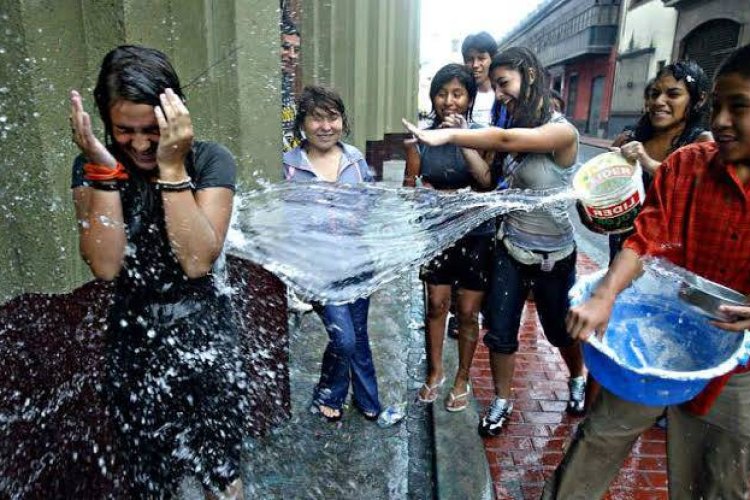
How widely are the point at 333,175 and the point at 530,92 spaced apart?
3.85 ft

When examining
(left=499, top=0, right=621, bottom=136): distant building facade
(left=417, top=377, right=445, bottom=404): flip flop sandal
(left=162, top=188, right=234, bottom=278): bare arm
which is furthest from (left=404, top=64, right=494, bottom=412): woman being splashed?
(left=499, top=0, right=621, bottom=136): distant building facade

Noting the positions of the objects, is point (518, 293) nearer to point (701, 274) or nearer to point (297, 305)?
point (701, 274)

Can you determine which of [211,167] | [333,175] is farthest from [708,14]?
[211,167]

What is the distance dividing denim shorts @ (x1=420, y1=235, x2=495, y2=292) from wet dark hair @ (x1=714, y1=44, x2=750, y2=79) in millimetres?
1597

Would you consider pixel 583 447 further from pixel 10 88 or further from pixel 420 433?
pixel 10 88

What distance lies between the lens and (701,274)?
2.04m

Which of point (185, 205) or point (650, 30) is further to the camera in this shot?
point (650, 30)

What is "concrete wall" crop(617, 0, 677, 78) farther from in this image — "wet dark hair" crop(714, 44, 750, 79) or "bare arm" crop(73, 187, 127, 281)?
"bare arm" crop(73, 187, 127, 281)

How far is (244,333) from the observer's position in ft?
Answer: 8.94

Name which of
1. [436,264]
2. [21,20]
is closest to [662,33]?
[436,264]

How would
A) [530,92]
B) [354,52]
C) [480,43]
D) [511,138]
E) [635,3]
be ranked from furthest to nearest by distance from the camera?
1. [635,3]
2. [354,52]
3. [480,43]
4. [530,92]
5. [511,138]

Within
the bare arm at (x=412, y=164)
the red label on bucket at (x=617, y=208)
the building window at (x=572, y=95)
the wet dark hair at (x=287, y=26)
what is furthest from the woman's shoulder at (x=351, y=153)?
the building window at (x=572, y=95)

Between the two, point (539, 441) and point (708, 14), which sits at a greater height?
point (708, 14)

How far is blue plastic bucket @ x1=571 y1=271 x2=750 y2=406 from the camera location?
6.06ft
